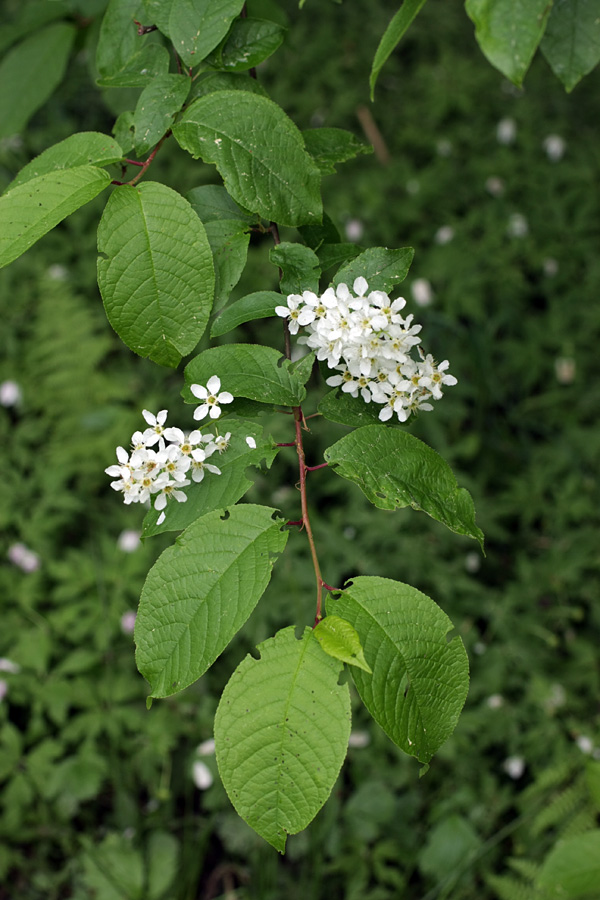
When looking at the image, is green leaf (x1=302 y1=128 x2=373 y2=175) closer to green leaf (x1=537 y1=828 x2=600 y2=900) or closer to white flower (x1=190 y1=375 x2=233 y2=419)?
white flower (x1=190 y1=375 x2=233 y2=419)

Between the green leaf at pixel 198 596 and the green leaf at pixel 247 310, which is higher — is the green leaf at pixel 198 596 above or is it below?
below

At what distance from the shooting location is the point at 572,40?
2.79 ft

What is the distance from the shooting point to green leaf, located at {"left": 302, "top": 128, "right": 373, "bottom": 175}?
3.31 feet

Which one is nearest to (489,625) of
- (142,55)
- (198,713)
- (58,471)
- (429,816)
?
(429,816)

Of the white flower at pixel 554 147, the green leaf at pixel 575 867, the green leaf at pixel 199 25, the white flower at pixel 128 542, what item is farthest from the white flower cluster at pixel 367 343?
the white flower at pixel 554 147

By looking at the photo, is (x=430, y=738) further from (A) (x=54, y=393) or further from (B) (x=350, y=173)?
(B) (x=350, y=173)

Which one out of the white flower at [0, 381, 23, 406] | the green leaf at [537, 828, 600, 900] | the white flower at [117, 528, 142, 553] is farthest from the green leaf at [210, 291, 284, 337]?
the white flower at [0, 381, 23, 406]

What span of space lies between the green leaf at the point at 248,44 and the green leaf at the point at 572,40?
362mm

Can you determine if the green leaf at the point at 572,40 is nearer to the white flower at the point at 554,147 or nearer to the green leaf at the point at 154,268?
the green leaf at the point at 154,268

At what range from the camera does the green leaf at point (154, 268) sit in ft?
2.68

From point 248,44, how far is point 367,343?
1.59 feet

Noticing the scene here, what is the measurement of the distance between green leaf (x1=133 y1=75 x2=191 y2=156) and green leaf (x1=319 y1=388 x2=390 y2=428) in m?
0.39

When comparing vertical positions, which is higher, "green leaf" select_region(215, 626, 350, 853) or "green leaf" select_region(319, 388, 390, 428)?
"green leaf" select_region(319, 388, 390, 428)

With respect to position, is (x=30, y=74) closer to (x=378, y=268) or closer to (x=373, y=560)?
(x=378, y=268)
